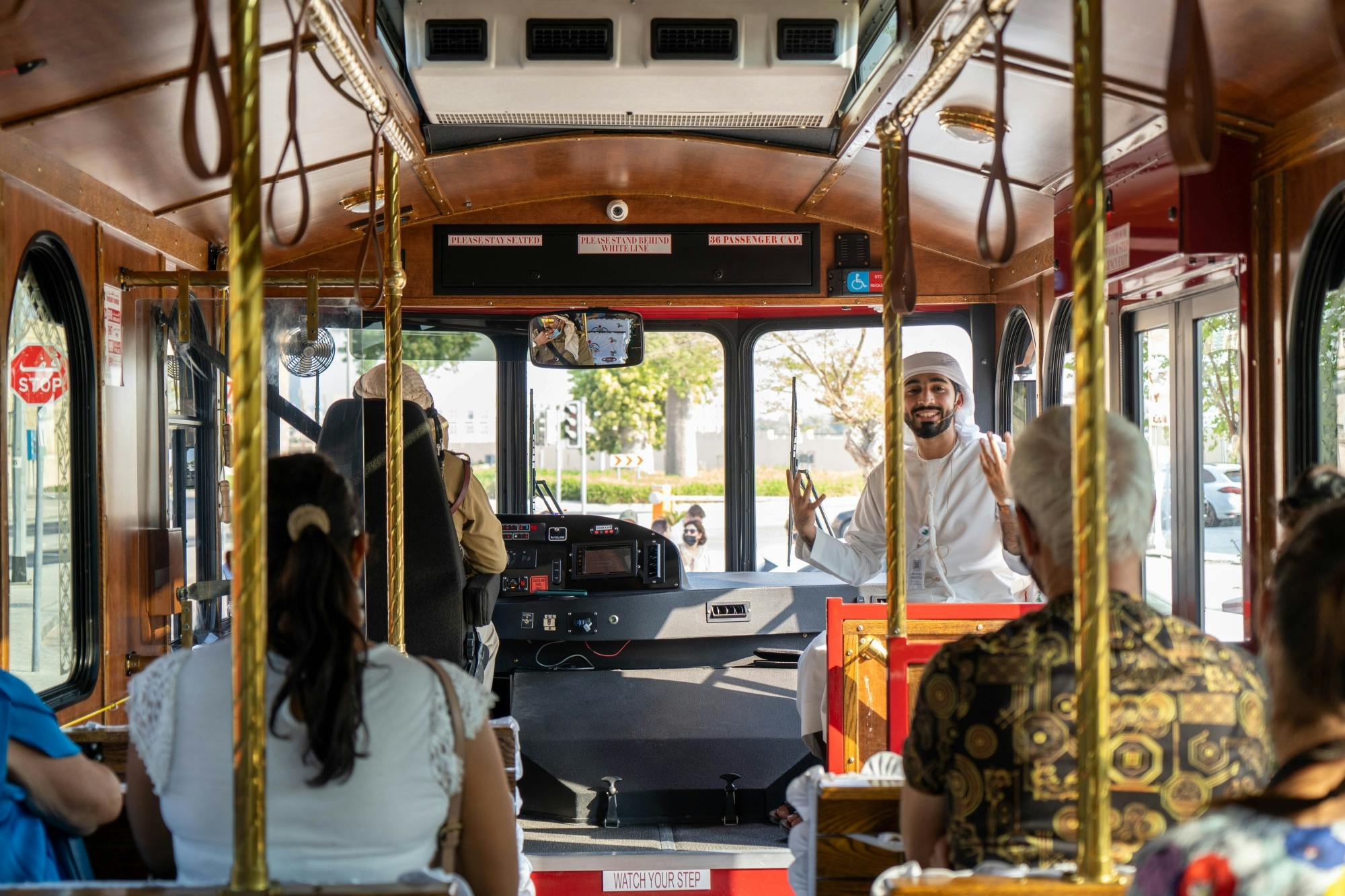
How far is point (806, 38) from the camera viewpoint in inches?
141

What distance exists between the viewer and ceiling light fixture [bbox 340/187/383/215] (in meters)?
5.14

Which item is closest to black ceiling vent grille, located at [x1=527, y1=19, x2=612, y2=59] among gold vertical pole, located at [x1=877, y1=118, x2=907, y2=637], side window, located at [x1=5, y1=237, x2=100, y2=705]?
gold vertical pole, located at [x1=877, y1=118, x2=907, y2=637]

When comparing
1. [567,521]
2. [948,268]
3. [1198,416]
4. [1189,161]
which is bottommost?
[567,521]

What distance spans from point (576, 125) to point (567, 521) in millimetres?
2156

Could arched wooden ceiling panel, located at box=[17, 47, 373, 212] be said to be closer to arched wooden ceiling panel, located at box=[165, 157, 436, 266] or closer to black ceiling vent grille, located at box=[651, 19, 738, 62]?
arched wooden ceiling panel, located at box=[165, 157, 436, 266]

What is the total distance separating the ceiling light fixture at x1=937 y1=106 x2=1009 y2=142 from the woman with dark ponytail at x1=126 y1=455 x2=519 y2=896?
2.96 meters

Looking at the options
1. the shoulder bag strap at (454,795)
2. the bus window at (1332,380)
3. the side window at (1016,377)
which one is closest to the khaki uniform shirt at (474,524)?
the side window at (1016,377)

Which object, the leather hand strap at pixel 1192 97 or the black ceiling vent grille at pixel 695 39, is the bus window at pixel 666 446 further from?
the leather hand strap at pixel 1192 97

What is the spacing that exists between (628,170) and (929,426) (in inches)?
67.5

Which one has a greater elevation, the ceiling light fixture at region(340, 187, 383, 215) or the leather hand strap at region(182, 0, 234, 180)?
the ceiling light fixture at region(340, 187, 383, 215)

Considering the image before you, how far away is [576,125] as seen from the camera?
4387mm

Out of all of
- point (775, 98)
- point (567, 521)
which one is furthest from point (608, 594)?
point (775, 98)

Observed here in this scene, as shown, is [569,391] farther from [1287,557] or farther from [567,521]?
[1287,557]

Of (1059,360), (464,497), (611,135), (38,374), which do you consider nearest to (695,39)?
(611,135)
